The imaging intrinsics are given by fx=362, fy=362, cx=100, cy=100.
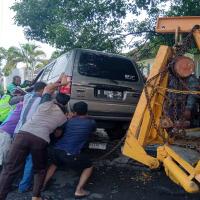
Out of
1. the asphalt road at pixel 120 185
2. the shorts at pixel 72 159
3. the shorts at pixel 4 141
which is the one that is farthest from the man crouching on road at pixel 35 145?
the shorts at pixel 4 141

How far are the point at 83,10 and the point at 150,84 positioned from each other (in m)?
5.34

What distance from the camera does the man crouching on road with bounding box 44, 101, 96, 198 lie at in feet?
16.7

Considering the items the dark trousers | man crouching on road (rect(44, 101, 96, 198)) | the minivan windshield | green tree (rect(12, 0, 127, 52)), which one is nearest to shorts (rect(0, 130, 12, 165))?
man crouching on road (rect(44, 101, 96, 198))

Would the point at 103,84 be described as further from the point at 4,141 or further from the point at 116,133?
the point at 4,141

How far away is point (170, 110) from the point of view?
4.45 metres

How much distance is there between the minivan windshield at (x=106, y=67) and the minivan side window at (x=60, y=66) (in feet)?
0.91

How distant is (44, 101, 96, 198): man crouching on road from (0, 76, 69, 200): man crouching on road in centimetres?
40

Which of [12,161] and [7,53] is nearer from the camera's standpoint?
[12,161]

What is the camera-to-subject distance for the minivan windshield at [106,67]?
6.59 metres

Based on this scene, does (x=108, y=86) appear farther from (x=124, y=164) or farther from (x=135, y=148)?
(x=135, y=148)

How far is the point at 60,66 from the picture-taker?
7.08 m

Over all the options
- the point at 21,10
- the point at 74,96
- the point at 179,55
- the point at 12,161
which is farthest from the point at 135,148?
the point at 21,10

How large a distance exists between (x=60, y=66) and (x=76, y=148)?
93.7 inches

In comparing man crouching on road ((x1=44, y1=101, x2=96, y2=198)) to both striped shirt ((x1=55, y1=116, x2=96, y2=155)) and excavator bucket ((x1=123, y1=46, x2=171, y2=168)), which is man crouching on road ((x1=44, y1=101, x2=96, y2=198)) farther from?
excavator bucket ((x1=123, y1=46, x2=171, y2=168))
